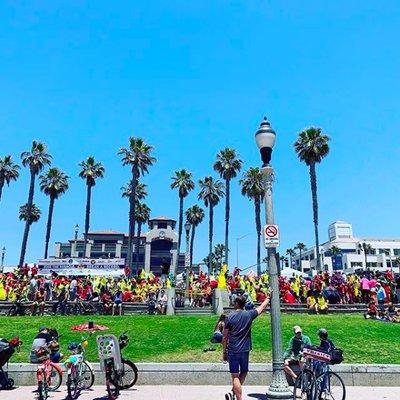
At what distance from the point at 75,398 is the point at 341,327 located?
10.5 metres

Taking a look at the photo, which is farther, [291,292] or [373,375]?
[291,292]

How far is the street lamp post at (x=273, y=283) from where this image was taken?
709 centimetres

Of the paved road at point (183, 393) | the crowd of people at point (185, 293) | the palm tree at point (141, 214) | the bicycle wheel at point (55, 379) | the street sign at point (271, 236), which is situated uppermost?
the palm tree at point (141, 214)

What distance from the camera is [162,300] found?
21391mm

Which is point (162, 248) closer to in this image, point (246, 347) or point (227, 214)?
point (227, 214)

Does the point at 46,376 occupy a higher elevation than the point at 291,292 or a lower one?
lower

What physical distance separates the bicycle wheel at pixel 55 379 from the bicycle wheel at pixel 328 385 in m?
5.37

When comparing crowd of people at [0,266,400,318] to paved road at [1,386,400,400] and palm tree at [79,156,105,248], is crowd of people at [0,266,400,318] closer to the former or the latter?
paved road at [1,386,400,400]

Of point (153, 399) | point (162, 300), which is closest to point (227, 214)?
point (162, 300)

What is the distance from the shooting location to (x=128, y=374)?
364 inches

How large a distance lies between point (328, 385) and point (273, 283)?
6.41ft

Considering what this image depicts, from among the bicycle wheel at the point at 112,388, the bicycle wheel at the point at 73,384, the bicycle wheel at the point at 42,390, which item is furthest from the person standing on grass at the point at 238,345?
the bicycle wheel at the point at 42,390

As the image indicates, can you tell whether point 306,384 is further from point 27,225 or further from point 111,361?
point 27,225

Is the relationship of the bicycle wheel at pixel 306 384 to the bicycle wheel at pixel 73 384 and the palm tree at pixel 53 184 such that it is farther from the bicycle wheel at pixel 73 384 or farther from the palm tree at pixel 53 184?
the palm tree at pixel 53 184
